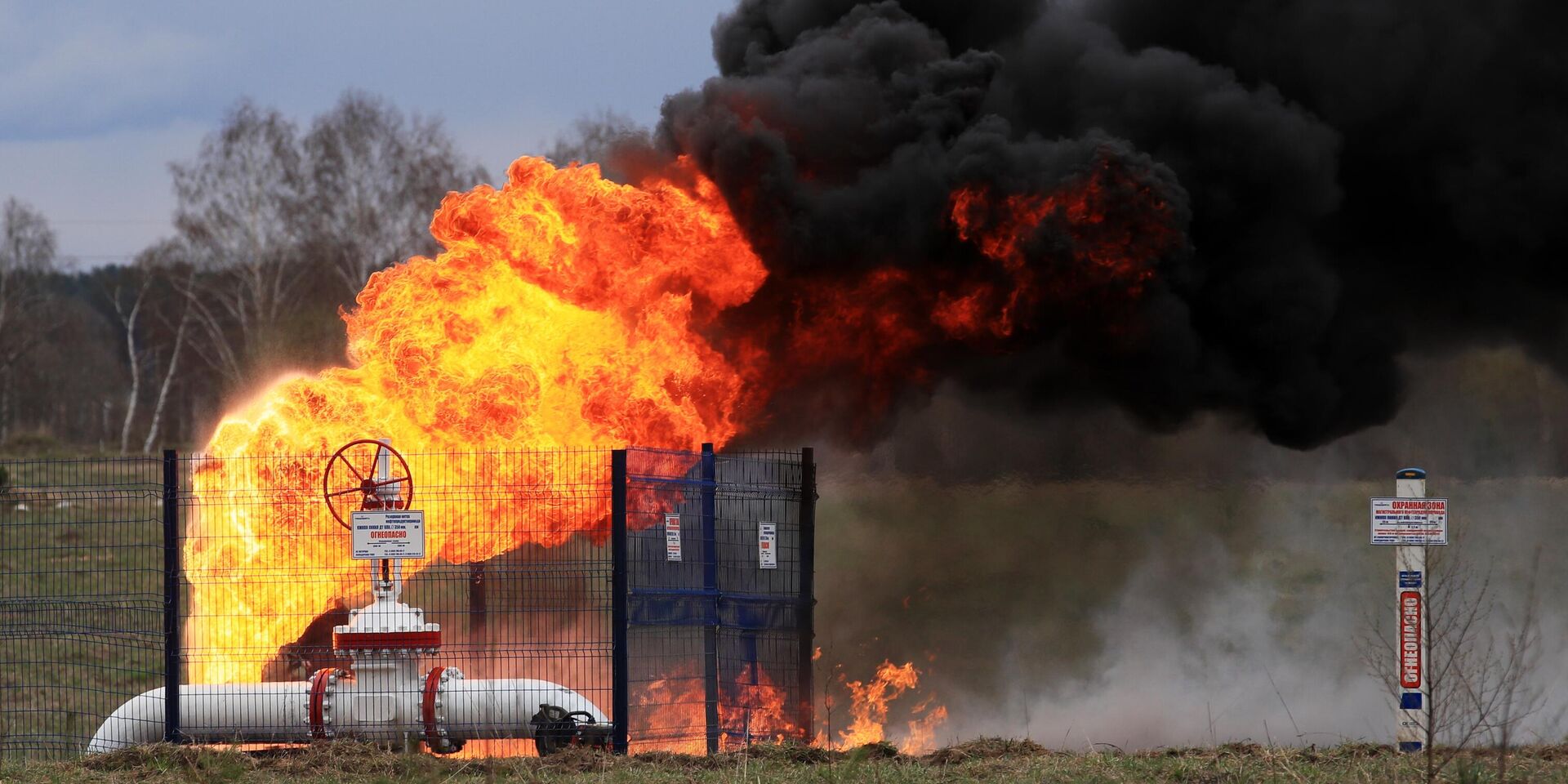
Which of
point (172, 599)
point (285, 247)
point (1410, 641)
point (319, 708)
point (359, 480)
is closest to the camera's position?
point (1410, 641)

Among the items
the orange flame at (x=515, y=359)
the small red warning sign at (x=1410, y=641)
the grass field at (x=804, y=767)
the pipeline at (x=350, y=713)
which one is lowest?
the grass field at (x=804, y=767)

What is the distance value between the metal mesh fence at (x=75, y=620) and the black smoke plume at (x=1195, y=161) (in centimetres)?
554

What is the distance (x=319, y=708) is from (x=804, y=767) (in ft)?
12.2

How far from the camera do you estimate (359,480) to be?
40.5 ft

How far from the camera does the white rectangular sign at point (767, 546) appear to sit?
43.5 feet

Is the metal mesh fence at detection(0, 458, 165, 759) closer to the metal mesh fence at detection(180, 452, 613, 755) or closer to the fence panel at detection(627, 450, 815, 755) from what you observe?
the metal mesh fence at detection(180, 452, 613, 755)

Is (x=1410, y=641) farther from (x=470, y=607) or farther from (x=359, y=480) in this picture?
(x=359, y=480)

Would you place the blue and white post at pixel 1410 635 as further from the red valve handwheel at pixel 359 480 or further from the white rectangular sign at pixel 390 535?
the red valve handwheel at pixel 359 480

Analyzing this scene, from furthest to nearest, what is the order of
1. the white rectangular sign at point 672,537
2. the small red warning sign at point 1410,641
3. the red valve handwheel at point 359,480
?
the white rectangular sign at point 672,537 < the red valve handwheel at point 359,480 < the small red warning sign at point 1410,641

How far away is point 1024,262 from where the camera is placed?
45.3 ft

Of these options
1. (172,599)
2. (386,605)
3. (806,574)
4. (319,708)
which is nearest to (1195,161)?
(806,574)

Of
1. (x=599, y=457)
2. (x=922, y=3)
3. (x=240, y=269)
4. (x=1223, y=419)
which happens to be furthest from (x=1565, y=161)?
(x=240, y=269)

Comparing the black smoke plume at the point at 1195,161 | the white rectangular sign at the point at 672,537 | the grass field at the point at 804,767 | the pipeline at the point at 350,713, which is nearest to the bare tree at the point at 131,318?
the pipeline at the point at 350,713

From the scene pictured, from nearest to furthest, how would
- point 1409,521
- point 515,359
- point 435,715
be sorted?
point 1409,521, point 435,715, point 515,359
